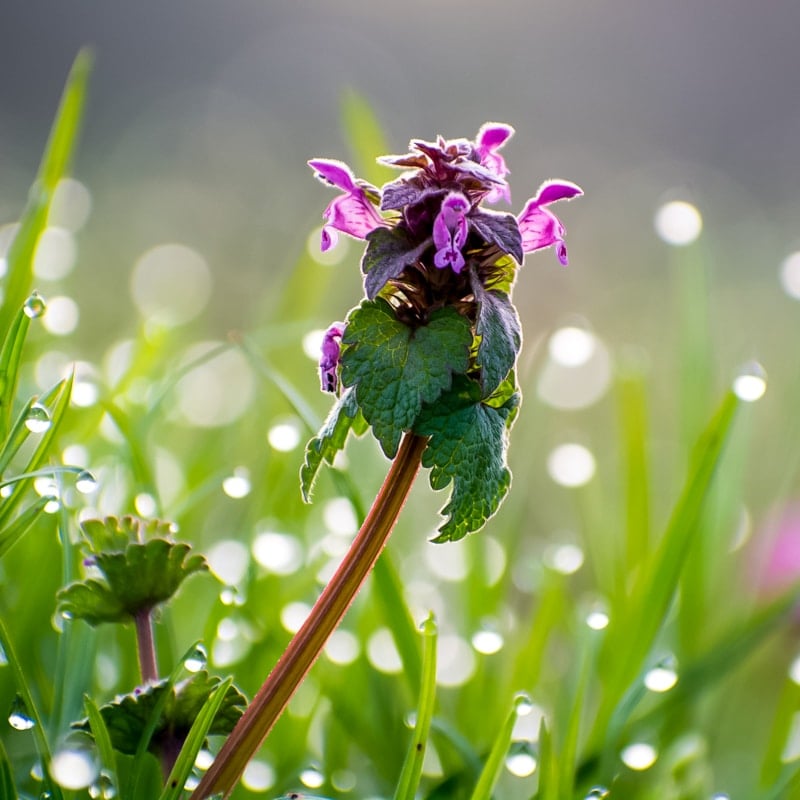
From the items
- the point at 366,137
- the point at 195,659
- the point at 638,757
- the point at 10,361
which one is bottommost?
the point at 638,757

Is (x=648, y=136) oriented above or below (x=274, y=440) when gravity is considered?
above

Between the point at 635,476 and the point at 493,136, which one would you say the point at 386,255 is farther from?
the point at 635,476

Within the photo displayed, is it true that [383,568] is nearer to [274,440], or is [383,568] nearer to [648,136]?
[274,440]

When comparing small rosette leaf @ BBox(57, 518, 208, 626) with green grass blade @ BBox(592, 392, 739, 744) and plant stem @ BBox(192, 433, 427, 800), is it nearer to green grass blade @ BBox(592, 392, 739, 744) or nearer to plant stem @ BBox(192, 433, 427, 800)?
plant stem @ BBox(192, 433, 427, 800)

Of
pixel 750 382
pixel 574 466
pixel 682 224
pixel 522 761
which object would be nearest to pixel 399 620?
pixel 522 761

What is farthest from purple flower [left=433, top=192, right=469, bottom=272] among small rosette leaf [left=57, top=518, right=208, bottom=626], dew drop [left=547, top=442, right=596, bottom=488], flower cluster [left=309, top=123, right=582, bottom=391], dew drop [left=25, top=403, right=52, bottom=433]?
dew drop [left=547, top=442, right=596, bottom=488]

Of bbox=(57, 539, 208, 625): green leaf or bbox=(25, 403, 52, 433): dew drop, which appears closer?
bbox=(57, 539, 208, 625): green leaf

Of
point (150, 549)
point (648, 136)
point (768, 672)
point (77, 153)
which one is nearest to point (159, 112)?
point (77, 153)
